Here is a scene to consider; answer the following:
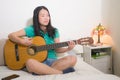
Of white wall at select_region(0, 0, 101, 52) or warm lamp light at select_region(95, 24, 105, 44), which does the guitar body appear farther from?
warm lamp light at select_region(95, 24, 105, 44)

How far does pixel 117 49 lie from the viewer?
8.34 ft

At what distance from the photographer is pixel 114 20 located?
100 inches

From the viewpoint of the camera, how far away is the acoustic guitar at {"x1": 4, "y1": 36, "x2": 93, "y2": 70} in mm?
1902

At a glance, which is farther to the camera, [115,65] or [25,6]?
[115,65]

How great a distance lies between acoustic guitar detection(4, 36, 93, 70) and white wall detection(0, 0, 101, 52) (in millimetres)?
441

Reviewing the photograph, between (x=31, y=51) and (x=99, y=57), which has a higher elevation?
(x=31, y=51)

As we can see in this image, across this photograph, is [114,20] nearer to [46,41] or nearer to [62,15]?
[62,15]

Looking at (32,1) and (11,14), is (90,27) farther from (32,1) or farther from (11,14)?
(11,14)

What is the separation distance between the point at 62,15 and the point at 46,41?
2.00ft

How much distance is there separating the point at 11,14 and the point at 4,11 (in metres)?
0.09

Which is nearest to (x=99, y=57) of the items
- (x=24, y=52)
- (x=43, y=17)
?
(x=43, y=17)

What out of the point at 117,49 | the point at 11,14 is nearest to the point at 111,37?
the point at 117,49

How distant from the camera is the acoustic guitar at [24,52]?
6.24 ft

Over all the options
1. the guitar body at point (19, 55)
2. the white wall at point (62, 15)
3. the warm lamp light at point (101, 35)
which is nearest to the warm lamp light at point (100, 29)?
the warm lamp light at point (101, 35)
